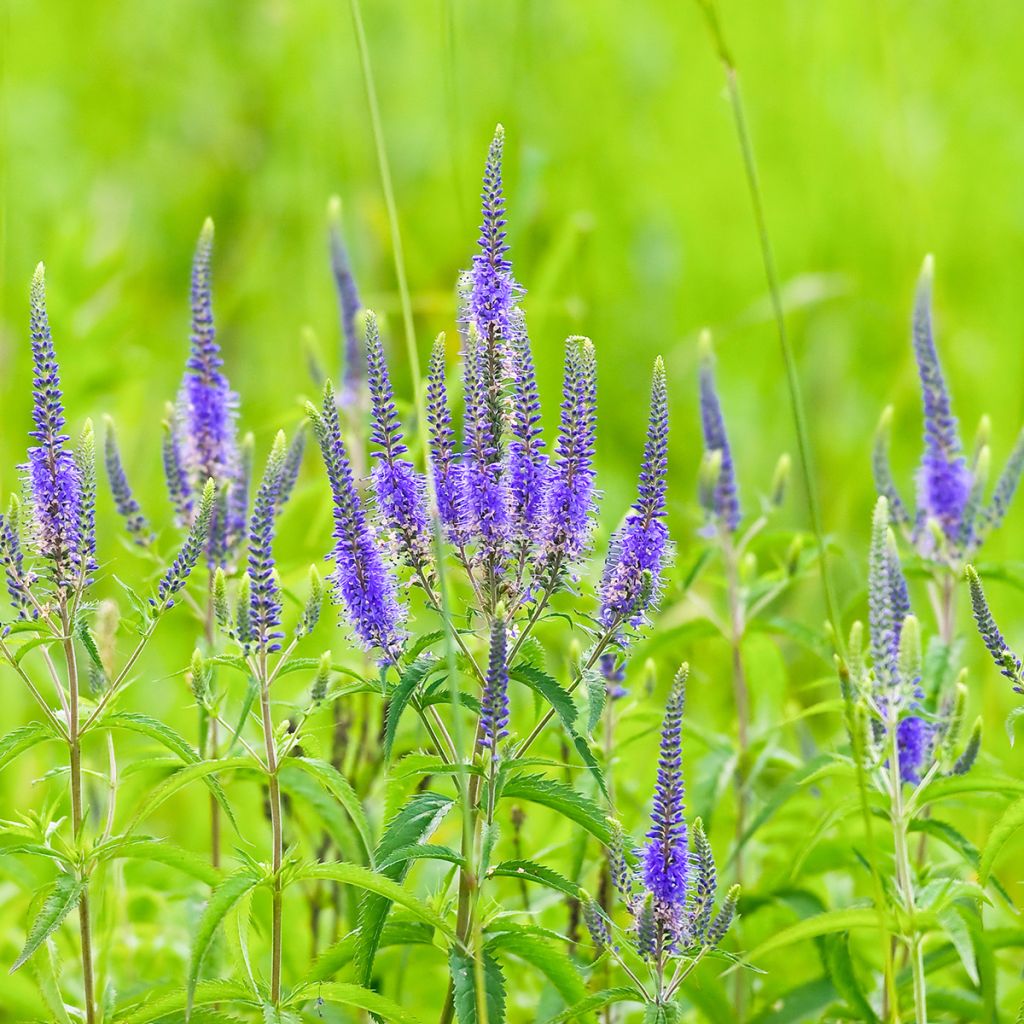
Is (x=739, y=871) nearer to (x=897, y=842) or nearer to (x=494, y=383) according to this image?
(x=897, y=842)

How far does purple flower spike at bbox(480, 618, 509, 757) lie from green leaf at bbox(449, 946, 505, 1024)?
25cm

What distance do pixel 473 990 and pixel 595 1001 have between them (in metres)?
0.15

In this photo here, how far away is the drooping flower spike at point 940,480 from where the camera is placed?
7.96 ft

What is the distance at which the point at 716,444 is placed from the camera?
101 inches

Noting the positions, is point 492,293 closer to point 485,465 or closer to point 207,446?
point 485,465

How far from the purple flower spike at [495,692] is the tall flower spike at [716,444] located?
3.26ft

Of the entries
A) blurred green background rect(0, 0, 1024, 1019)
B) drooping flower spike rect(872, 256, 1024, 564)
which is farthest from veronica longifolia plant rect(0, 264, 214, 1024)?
blurred green background rect(0, 0, 1024, 1019)

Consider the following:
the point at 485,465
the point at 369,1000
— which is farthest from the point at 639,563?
the point at 369,1000

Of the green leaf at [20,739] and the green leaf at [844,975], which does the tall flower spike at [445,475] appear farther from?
the green leaf at [844,975]

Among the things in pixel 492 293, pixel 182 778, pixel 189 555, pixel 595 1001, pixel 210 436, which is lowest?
pixel 595 1001

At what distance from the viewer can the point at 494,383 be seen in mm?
1688

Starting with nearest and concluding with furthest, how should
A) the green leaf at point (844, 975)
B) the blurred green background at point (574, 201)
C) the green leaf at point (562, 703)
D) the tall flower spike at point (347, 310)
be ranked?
the green leaf at point (562, 703) < the green leaf at point (844, 975) < the tall flower spike at point (347, 310) < the blurred green background at point (574, 201)

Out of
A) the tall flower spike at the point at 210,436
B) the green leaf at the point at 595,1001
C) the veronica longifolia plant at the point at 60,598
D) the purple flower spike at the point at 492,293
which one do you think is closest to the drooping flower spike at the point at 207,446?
the tall flower spike at the point at 210,436

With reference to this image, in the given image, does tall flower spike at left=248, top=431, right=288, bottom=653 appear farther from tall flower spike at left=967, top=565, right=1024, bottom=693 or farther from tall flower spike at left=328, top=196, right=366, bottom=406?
tall flower spike at left=328, top=196, right=366, bottom=406
